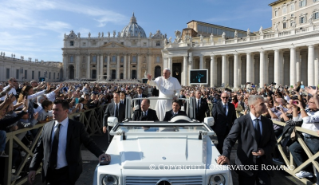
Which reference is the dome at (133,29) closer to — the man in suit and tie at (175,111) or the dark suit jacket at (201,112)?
the dark suit jacket at (201,112)

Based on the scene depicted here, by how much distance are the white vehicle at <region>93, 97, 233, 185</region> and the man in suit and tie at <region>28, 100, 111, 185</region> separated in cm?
40

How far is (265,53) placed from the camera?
3750cm

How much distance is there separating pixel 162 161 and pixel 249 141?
1501mm

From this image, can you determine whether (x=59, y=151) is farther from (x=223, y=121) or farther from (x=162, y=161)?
(x=223, y=121)

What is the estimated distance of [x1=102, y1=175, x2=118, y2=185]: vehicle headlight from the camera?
9.83ft

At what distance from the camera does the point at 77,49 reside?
10606 centimetres

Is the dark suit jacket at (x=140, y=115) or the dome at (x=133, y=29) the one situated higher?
the dome at (x=133, y=29)

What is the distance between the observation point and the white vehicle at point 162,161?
2.92 meters

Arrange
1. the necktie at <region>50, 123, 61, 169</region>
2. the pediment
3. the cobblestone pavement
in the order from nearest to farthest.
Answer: the necktie at <region>50, 123, 61, 169</region> → the cobblestone pavement → the pediment

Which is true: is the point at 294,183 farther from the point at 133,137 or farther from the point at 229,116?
the point at 133,137

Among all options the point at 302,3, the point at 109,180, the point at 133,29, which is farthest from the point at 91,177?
the point at 133,29

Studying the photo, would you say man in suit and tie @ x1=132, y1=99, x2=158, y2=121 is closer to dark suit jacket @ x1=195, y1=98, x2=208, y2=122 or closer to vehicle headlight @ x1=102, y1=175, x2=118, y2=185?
dark suit jacket @ x1=195, y1=98, x2=208, y2=122

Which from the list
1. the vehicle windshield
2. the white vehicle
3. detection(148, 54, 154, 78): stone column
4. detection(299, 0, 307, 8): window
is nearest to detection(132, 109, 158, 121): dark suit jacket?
the vehicle windshield

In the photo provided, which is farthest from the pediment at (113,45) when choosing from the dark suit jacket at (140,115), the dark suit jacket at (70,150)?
the dark suit jacket at (70,150)
